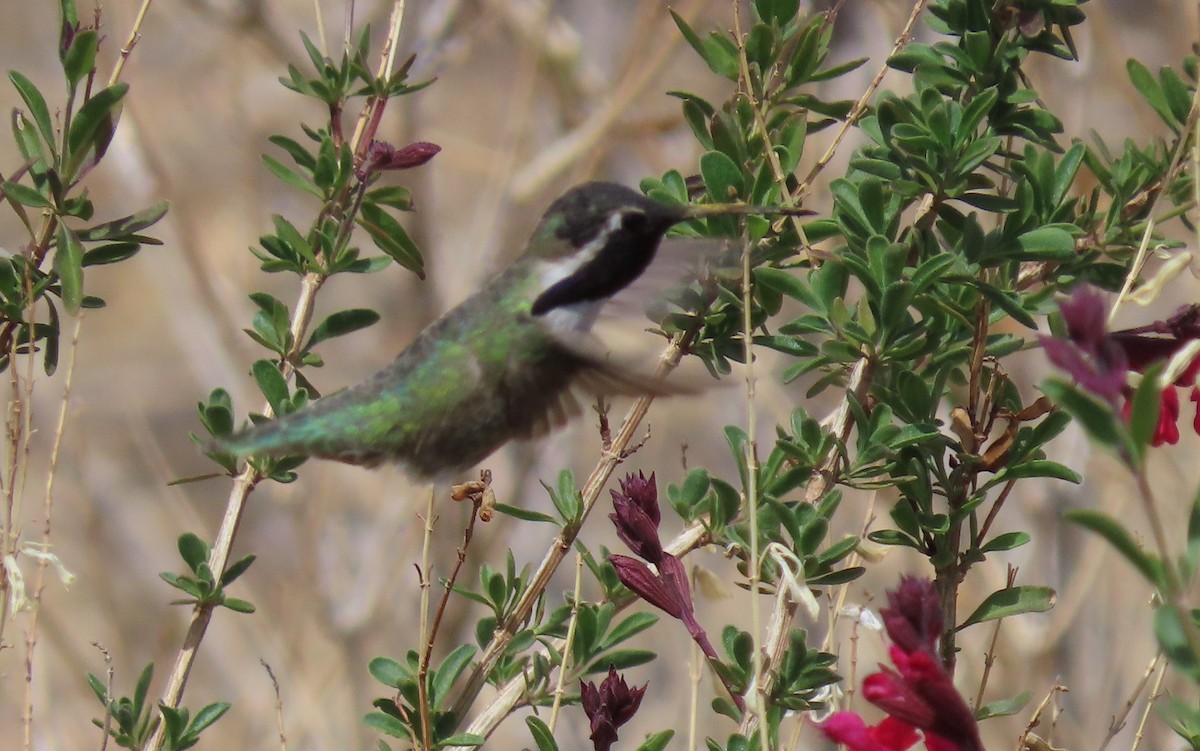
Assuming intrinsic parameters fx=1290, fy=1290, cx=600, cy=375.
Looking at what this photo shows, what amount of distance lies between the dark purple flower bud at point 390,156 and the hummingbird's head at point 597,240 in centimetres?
25

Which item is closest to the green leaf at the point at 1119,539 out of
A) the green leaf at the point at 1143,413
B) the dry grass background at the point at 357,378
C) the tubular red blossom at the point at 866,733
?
the green leaf at the point at 1143,413

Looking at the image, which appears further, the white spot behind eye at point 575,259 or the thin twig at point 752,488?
the white spot behind eye at point 575,259

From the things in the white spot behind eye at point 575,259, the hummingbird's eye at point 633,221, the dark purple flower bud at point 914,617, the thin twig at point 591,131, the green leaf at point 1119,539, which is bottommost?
the dark purple flower bud at point 914,617

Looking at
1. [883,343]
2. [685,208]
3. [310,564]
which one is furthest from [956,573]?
[310,564]

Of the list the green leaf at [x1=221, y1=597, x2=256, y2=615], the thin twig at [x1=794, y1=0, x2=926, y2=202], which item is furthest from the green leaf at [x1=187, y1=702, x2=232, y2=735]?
the thin twig at [x1=794, y1=0, x2=926, y2=202]

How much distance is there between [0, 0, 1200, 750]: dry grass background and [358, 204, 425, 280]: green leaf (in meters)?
Result: 0.45

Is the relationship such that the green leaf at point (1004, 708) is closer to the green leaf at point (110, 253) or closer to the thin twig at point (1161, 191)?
the thin twig at point (1161, 191)

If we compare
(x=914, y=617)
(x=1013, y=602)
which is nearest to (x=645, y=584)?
(x=914, y=617)

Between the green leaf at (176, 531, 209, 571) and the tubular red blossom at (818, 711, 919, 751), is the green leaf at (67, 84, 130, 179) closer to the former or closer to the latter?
the green leaf at (176, 531, 209, 571)

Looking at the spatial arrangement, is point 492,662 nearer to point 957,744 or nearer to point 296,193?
point 957,744

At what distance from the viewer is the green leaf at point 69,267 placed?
6.03 ft

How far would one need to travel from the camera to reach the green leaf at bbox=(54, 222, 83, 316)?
1.84 meters

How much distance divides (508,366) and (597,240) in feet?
1.00

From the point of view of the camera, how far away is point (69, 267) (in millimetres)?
1880
